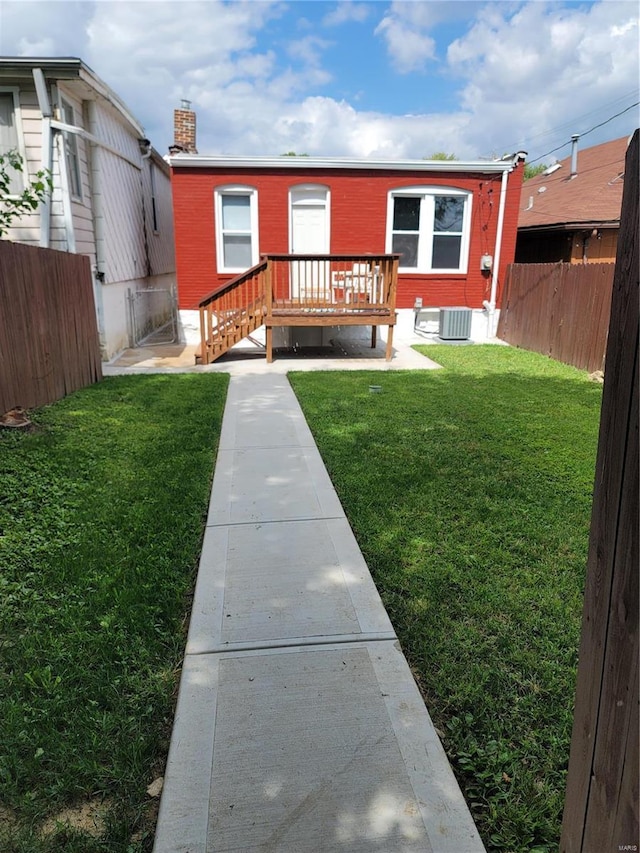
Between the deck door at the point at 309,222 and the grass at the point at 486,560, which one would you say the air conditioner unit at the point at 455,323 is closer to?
the deck door at the point at 309,222

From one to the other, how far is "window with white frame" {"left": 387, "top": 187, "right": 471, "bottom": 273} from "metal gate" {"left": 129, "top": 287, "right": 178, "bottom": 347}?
17.4ft

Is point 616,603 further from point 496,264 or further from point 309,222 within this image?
point 496,264

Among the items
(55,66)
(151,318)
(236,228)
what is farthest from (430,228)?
(55,66)

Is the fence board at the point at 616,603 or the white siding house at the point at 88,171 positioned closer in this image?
the fence board at the point at 616,603

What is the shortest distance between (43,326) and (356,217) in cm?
765

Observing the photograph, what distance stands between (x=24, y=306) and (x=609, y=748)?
6.59 m

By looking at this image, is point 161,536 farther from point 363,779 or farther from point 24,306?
point 24,306

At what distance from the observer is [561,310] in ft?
32.1

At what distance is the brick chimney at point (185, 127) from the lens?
44.6 feet

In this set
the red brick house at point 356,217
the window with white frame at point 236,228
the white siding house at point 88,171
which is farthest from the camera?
the window with white frame at point 236,228

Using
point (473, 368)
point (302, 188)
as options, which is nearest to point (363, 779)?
point (473, 368)

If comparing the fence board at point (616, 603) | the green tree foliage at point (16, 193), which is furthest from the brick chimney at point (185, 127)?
the fence board at point (616, 603)

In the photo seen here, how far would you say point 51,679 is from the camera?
7.27 feet

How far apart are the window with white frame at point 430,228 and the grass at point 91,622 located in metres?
8.76
